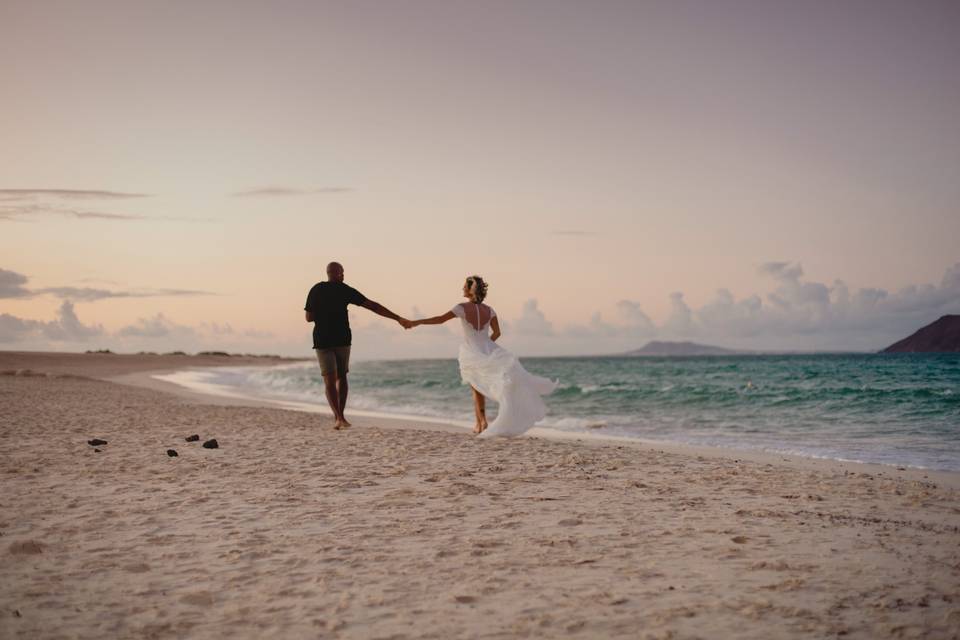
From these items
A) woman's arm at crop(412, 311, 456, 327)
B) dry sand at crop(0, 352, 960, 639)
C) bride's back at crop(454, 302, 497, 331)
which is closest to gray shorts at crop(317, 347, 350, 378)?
woman's arm at crop(412, 311, 456, 327)

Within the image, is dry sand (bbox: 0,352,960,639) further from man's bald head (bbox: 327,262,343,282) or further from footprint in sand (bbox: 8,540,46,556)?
man's bald head (bbox: 327,262,343,282)

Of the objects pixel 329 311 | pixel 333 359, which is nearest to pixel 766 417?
pixel 333 359

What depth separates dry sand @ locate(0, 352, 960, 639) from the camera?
353 cm

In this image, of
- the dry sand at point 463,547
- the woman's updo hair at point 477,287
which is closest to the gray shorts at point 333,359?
the woman's updo hair at point 477,287

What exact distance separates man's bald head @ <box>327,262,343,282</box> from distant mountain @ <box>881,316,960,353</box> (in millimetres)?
122055

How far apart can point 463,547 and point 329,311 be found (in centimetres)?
735

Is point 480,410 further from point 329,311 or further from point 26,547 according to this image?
point 26,547

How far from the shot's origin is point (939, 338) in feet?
363

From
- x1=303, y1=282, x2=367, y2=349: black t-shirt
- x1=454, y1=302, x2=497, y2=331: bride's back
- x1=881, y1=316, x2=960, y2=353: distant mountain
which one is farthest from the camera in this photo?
x1=881, y1=316, x2=960, y2=353: distant mountain

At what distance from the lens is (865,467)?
952 cm

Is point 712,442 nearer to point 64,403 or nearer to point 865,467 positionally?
point 865,467

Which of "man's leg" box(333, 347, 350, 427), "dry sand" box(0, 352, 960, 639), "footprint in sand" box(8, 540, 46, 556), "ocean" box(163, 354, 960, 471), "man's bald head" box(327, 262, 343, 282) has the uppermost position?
"man's bald head" box(327, 262, 343, 282)

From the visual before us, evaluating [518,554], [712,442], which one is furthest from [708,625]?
[712,442]

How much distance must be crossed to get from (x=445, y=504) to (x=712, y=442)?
8704mm
